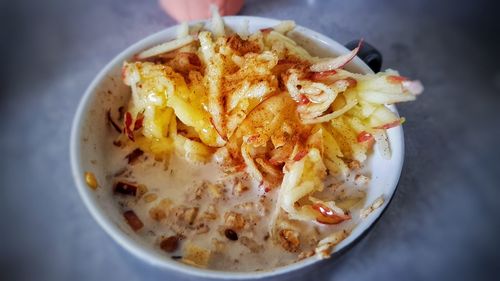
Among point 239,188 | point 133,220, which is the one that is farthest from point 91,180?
point 239,188

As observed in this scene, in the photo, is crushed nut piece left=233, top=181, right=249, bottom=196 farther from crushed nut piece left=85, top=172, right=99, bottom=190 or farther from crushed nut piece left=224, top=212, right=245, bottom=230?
crushed nut piece left=85, top=172, right=99, bottom=190

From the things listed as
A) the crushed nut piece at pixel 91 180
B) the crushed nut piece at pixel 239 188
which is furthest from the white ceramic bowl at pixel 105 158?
the crushed nut piece at pixel 239 188

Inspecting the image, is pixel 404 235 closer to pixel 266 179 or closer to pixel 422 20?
pixel 266 179

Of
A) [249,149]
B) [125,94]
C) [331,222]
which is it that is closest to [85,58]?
[125,94]

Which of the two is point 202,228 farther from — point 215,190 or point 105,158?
point 105,158

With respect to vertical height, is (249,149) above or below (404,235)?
above
